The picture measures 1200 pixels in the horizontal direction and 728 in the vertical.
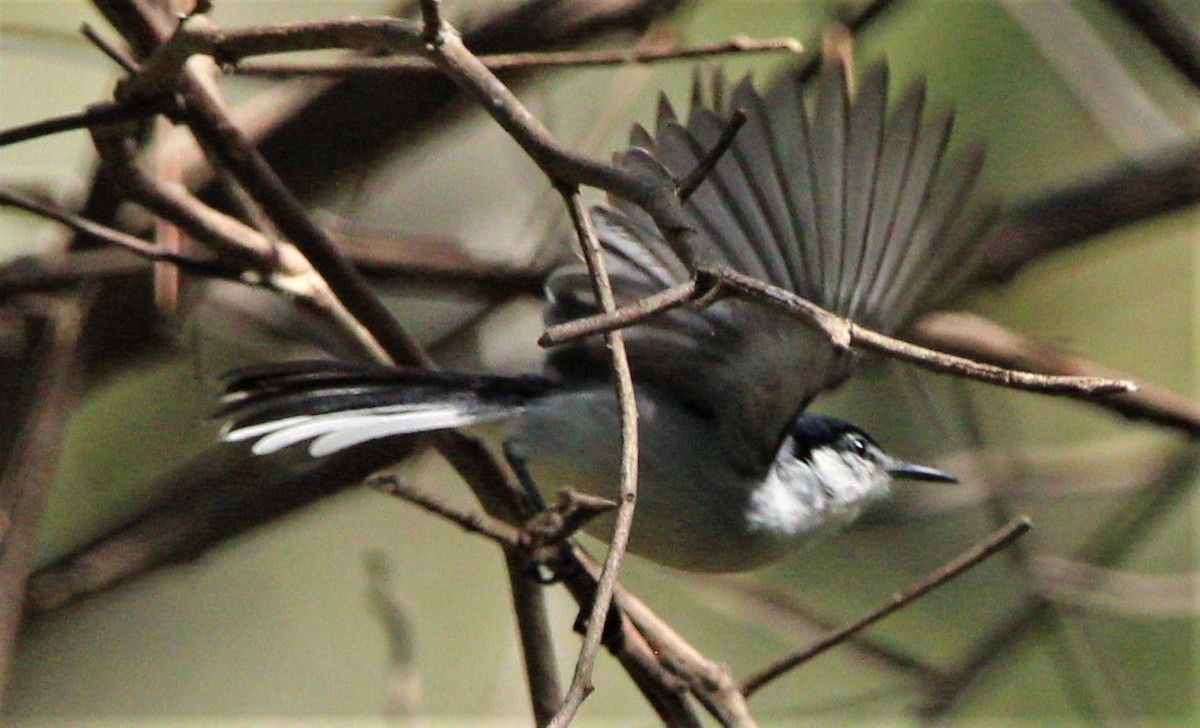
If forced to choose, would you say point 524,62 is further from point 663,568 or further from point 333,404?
point 663,568

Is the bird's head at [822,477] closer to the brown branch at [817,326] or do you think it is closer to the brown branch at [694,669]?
the brown branch at [694,669]

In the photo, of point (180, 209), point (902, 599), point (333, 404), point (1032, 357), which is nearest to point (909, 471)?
point (1032, 357)

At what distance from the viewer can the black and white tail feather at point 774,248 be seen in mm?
1294

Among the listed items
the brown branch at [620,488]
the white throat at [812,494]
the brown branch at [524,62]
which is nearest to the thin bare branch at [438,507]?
the brown branch at [620,488]

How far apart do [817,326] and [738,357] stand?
786mm

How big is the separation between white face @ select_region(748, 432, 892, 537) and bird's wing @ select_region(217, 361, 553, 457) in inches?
15.9

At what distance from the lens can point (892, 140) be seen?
1.36 meters

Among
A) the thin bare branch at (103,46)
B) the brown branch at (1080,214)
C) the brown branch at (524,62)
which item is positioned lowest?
the brown branch at (1080,214)

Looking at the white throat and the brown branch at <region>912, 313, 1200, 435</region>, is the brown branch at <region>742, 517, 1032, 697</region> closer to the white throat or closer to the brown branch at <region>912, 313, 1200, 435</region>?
the white throat

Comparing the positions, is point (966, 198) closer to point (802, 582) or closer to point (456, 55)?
point (456, 55)

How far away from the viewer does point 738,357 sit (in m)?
1.60

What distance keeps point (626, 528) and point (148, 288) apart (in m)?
1.26

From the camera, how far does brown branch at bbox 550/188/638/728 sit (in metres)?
0.76

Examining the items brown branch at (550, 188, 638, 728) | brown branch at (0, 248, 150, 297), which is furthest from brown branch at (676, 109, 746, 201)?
brown branch at (0, 248, 150, 297)
